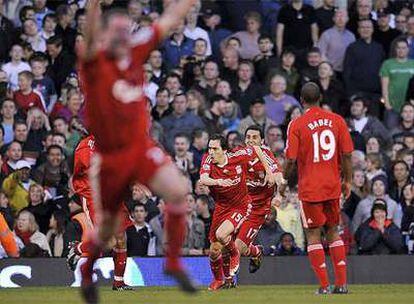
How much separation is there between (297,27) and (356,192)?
4.92 m

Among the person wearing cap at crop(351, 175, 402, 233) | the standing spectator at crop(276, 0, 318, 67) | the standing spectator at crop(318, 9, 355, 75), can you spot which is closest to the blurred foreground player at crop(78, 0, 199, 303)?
the person wearing cap at crop(351, 175, 402, 233)

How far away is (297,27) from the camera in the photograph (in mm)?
26203

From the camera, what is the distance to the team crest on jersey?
11875mm

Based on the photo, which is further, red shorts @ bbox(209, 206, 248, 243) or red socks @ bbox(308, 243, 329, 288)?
red shorts @ bbox(209, 206, 248, 243)

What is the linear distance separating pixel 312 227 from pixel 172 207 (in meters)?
4.75

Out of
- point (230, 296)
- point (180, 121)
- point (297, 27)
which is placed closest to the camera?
point (230, 296)

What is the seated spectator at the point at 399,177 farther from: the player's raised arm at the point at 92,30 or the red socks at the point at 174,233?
the player's raised arm at the point at 92,30

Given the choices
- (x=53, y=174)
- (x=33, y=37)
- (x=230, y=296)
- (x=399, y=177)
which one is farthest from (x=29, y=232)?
(x=399, y=177)

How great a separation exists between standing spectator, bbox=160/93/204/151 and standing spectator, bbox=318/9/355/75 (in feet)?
11.4

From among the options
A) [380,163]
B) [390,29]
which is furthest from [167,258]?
[390,29]

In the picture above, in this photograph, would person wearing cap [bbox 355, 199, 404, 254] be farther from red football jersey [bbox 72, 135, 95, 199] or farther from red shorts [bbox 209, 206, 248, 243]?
red football jersey [bbox 72, 135, 95, 199]

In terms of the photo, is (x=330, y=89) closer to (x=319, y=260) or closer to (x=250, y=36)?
(x=250, y=36)

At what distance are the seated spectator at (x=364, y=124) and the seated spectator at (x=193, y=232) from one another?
12.9ft

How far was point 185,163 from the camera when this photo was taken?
22781 mm
